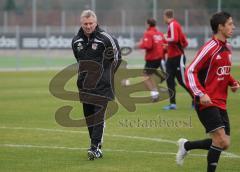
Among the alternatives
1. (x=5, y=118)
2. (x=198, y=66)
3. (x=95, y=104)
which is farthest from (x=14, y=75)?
(x=198, y=66)

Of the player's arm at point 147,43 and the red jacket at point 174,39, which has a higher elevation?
the red jacket at point 174,39

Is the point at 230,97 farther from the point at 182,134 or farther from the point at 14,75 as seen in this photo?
the point at 14,75

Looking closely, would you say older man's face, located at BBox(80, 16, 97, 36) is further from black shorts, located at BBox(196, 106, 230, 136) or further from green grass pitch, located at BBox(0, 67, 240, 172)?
black shorts, located at BBox(196, 106, 230, 136)

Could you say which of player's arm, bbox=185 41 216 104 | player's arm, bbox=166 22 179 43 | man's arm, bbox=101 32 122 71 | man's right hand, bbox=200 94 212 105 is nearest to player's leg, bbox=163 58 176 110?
player's arm, bbox=166 22 179 43

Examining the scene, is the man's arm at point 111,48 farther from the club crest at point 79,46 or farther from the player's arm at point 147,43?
the player's arm at point 147,43

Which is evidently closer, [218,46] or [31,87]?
[218,46]

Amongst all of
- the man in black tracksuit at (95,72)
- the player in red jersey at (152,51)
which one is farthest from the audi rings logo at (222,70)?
the player in red jersey at (152,51)

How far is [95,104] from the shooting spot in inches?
412

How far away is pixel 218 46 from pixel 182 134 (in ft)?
15.7

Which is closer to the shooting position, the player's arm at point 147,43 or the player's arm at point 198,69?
the player's arm at point 198,69

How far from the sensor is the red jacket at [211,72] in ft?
27.5

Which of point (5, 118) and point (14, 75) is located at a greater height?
point (5, 118)

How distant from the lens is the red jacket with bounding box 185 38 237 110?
8391 mm

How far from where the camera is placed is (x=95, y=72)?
10.5 m
